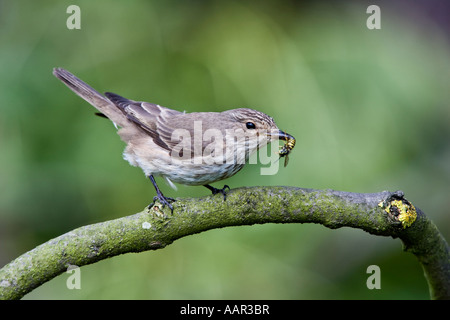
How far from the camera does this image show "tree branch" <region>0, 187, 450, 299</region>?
2.49 metres

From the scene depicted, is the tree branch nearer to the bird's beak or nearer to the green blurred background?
the bird's beak

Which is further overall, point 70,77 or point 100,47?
point 100,47

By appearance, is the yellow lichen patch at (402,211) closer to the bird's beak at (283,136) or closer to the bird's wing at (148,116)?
the bird's beak at (283,136)

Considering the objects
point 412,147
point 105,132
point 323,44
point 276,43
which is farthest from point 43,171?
point 412,147

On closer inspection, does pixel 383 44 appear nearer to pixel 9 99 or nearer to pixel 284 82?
pixel 284 82

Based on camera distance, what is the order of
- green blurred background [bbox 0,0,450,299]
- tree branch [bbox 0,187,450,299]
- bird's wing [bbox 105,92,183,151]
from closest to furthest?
tree branch [bbox 0,187,450,299] < bird's wing [bbox 105,92,183,151] < green blurred background [bbox 0,0,450,299]

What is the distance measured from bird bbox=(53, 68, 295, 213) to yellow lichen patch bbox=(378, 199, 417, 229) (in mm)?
910

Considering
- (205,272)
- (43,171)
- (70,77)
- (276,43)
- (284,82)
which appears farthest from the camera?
(276,43)

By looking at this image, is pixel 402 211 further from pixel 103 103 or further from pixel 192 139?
pixel 103 103

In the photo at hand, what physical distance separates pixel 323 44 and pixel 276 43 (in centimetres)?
48

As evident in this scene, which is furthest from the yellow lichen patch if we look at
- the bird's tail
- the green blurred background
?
the bird's tail

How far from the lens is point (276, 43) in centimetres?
519

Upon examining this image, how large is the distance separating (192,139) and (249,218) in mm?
972
